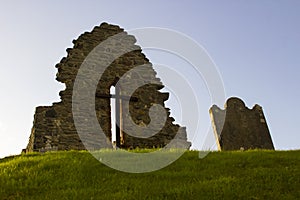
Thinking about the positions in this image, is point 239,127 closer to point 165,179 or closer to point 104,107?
point 104,107

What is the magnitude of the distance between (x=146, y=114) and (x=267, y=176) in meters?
9.49

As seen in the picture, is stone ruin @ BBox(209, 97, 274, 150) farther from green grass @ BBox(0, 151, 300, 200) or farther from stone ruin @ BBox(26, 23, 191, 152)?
green grass @ BBox(0, 151, 300, 200)

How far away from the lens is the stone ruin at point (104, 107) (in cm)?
1730

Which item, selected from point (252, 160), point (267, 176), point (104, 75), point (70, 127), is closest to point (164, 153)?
point (252, 160)

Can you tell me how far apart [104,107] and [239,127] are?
5373mm

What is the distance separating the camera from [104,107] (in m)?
18.8

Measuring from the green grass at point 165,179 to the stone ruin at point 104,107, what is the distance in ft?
16.2

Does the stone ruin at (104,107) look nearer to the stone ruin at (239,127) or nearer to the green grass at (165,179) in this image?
the stone ruin at (239,127)

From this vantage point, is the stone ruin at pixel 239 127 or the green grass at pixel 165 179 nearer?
the green grass at pixel 165 179

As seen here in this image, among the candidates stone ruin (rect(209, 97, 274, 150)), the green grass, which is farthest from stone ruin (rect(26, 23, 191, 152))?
the green grass

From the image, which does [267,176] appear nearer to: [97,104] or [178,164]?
[178,164]

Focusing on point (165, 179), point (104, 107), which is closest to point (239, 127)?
point (104, 107)

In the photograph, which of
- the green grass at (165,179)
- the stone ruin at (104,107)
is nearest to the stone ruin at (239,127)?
the stone ruin at (104,107)

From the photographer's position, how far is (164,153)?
12320mm
